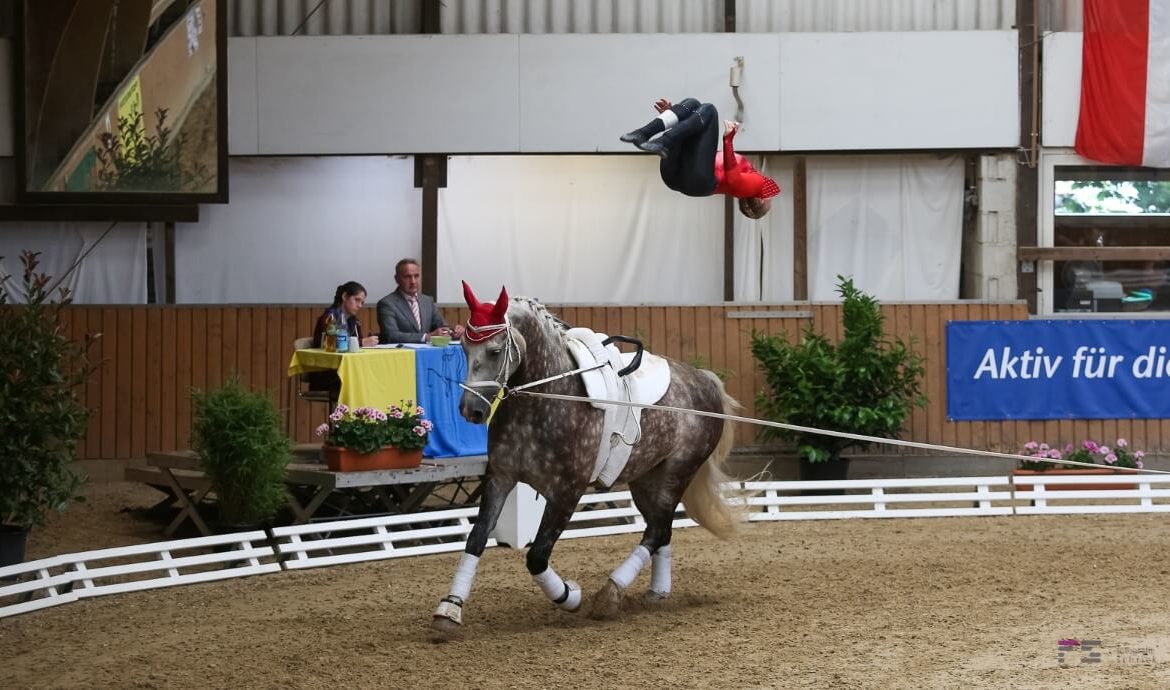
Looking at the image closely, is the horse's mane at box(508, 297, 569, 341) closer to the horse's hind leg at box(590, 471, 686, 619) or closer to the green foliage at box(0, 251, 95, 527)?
the horse's hind leg at box(590, 471, 686, 619)

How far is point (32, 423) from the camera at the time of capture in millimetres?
9750

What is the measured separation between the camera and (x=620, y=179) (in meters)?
15.3

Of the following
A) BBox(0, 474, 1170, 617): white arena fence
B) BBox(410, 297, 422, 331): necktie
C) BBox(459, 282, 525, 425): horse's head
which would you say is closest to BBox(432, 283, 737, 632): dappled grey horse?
BBox(459, 282, 525, 425): horse's head

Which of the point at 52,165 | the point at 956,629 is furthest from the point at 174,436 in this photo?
the point at 956,629

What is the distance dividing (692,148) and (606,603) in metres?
2.51

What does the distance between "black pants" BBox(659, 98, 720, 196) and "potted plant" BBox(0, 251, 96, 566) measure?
424 cm

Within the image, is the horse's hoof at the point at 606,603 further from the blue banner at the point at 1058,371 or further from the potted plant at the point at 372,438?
the blue banner at the point at 1058,371

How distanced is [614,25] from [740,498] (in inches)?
274

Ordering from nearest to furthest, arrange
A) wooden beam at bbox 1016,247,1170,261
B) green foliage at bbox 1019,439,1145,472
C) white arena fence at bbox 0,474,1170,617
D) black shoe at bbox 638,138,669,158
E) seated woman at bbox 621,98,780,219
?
black shoe at bbox 638,138,669,158, seated woman at bbox 621,98,780,219, white arena fence at bbox 0,474,1170,617, green foliage at bbox 1019,439,1145,472, wooden beam at bbox 1016,247,1170,261

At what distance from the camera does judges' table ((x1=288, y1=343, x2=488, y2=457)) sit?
10977mm

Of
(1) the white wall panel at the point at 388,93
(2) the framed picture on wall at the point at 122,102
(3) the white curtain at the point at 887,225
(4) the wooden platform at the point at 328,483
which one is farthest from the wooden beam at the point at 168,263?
(3) the white curtain at the point at 887,225

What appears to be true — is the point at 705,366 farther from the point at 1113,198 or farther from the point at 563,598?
the point at 563,598

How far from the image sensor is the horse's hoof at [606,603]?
8.41 meters

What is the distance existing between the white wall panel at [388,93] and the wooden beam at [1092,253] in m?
5.06
